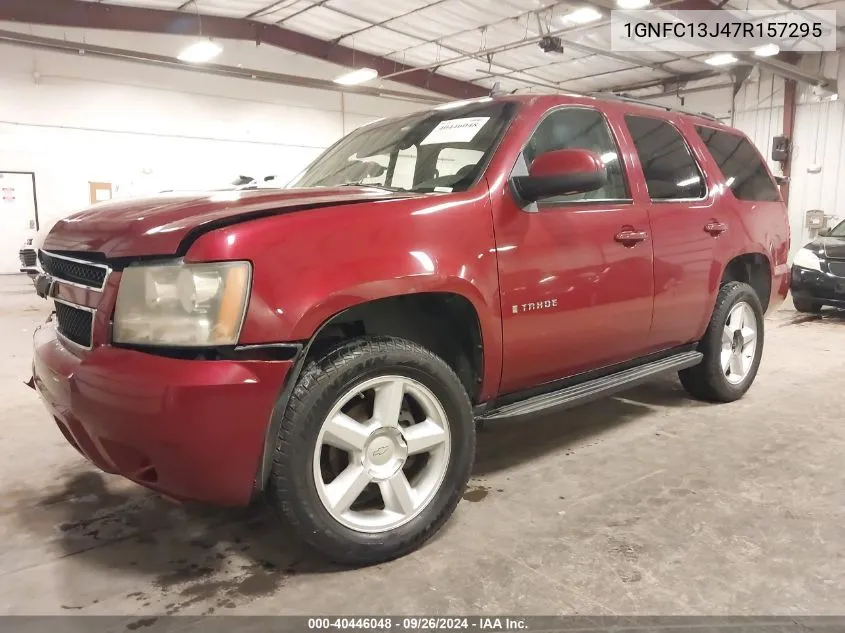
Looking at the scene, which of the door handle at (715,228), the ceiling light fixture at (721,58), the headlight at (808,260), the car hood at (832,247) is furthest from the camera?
the ceiling light fixture at (721,58)

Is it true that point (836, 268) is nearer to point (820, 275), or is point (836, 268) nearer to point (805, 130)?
point (820, 275)

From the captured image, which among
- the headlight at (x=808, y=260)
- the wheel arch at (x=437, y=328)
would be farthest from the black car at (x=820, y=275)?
the wheel arch at (x=437, y=328)

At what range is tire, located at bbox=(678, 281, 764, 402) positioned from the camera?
367cm

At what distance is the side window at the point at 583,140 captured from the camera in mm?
2711

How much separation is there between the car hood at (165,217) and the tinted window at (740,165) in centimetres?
230

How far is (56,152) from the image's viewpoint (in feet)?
42.2

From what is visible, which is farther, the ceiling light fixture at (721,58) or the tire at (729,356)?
the ceiling light fixture at (721,58)

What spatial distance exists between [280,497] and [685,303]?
233 cm

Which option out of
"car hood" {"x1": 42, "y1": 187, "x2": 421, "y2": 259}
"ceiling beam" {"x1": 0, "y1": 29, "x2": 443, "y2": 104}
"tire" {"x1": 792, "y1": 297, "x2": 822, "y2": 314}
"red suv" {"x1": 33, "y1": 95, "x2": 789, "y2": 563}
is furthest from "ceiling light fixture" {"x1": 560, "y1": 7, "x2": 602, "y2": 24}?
"car hood" {"x1": 42, "y1": 187, "x2": 421, "y2": 259}

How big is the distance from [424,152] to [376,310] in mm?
843

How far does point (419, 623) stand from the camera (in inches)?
71.9

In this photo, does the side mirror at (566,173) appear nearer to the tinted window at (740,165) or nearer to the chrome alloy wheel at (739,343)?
the tinted window at (740,165)

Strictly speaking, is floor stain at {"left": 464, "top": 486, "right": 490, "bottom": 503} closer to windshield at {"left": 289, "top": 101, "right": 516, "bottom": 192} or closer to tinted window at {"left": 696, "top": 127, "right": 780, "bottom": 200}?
windshield at {"left": 289, "top": 101, "right": 516, "bottom": 192}

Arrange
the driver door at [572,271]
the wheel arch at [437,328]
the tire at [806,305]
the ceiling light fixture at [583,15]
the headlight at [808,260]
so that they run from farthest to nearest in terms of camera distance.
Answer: the ceiling light fixture at [583,15], the tire at [806,305], the headlight at [808,260], the driver door at [572,271], the wheel arch at [437,328]
